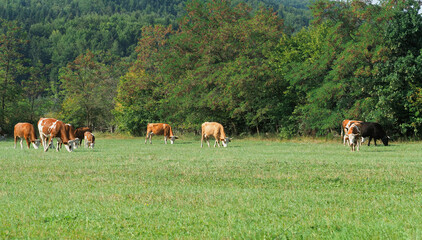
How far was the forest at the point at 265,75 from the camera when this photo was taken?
33375mm

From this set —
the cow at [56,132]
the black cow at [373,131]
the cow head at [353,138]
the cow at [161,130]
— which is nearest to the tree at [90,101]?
the cow at [161,130]

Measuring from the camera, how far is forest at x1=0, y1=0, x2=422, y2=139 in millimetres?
33375

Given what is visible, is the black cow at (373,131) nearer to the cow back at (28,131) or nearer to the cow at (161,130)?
the cow at (161,130)

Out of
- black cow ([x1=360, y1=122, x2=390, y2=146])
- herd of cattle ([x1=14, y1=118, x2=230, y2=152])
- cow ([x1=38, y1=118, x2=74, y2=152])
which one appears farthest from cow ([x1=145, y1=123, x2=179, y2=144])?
black cow ([x1=360, y1=122, x2=390, y2=146])

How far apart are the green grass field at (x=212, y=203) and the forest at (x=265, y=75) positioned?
22167 mm

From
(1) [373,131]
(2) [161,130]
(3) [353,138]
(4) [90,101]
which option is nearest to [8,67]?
(4) [90,101]

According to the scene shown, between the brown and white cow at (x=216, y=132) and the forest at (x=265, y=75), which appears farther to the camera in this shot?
the forest at (x=265, y=75)

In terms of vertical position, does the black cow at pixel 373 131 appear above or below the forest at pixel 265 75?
Result: below

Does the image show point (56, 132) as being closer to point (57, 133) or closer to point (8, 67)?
point (57, 133)

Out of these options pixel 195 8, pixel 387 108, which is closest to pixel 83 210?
pixel 387 108

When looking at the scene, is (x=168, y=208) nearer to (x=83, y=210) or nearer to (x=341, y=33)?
(x=83, y=210)

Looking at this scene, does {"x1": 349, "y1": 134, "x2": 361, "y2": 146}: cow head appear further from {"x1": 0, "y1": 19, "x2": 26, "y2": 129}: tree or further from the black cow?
{"x1": 0, "y1": 19, "x2": 26, "y2": 129}: tree

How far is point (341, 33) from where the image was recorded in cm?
3659

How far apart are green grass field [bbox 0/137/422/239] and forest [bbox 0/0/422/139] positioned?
22.2m
